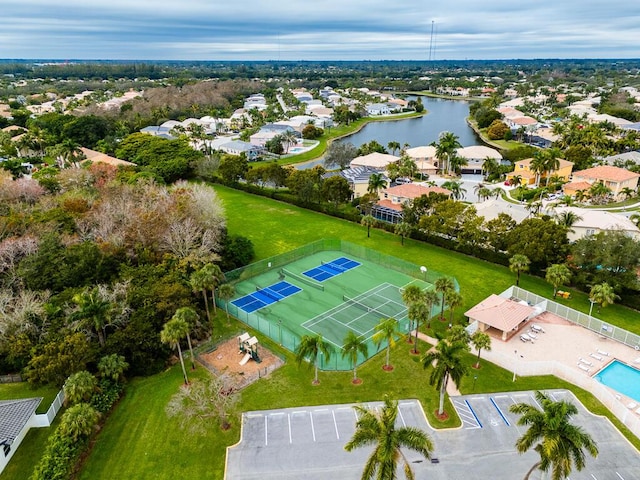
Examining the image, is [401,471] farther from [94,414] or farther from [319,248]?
[319,248]

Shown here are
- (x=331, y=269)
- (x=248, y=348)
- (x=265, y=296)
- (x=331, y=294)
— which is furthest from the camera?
(x=331, y=269)

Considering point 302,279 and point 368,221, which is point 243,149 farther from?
point 302,279

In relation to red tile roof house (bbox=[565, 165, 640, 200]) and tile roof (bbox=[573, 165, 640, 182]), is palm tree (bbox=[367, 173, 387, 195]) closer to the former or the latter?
red tile roof house (bbox=[565, 165, 640, 200])

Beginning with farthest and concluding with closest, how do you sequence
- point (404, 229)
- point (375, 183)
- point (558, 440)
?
point (375, 183) → point (404, 229) → point (558, 440)

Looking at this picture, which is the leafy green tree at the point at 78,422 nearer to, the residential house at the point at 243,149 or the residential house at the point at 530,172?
the residential house at the point at 530,172

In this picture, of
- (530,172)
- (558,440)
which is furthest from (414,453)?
(530,172)

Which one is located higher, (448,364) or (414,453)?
(448,364)

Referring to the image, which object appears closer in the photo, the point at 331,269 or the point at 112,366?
the point at 112,366

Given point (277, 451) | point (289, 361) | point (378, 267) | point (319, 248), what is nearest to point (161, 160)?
point (319, 248)
